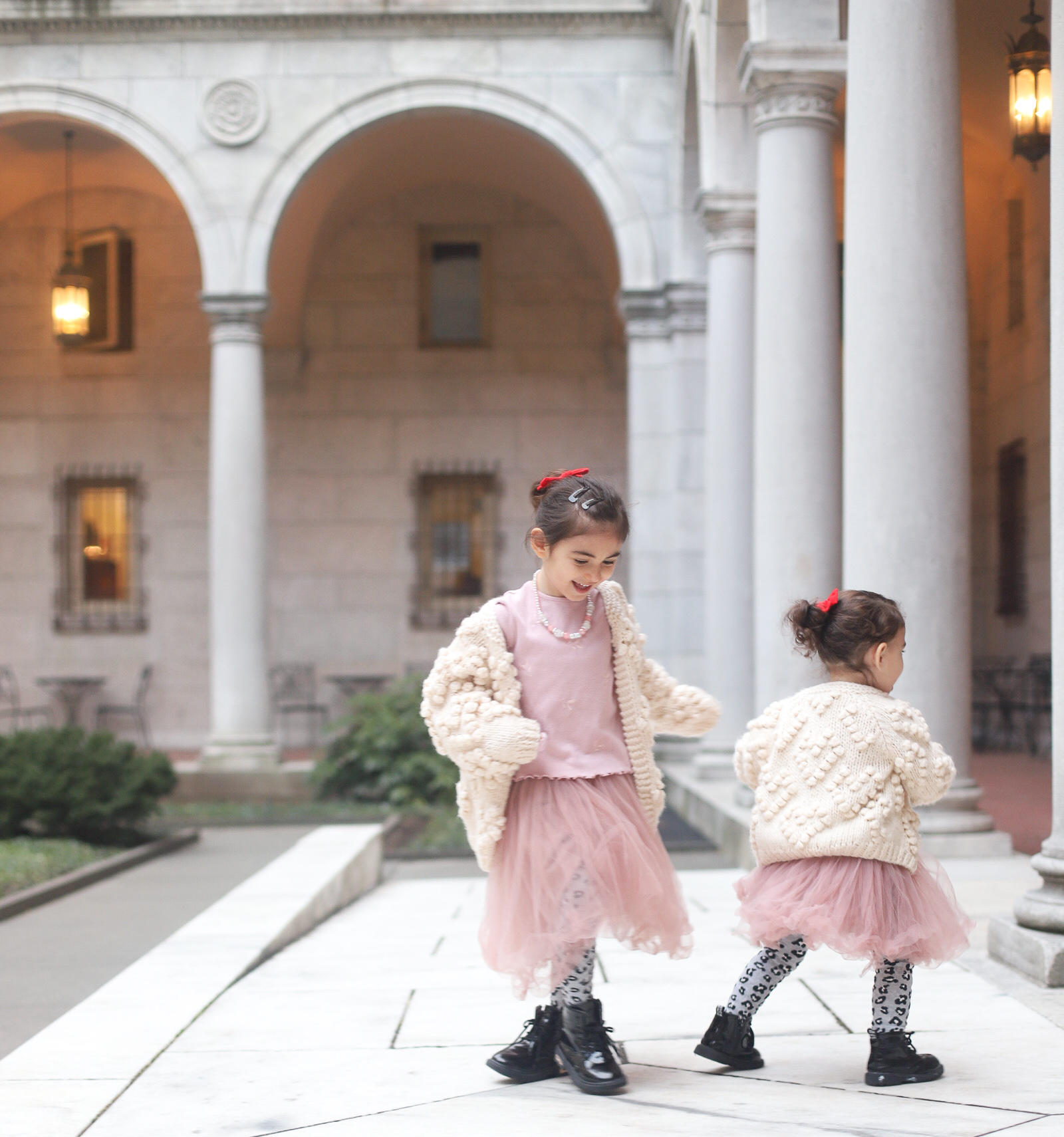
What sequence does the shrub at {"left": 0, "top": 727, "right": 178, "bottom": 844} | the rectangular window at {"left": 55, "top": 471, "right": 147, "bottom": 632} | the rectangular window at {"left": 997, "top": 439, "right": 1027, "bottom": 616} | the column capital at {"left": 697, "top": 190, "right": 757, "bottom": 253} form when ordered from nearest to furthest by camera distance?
1. the shrub at {"left": 0, "top": 727, "right": 178, "bottom": 844}
2. the column capital at {"left": 697, "top": 190, "right": 757, "bottom": 253}
3. the rectangular window at {"left": 997, "top": 439, "right": 1027, "bottom": 616}
4. the rectangular window at {"left": 55, "top": 471, "right": 147, "bottom": 632}

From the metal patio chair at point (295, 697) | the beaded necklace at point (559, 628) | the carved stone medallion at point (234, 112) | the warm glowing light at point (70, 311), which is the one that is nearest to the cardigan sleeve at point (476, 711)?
the beaded necklace at point (559, 628)

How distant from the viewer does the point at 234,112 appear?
1384 centimetres

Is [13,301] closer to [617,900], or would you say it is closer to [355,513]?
[355,513]

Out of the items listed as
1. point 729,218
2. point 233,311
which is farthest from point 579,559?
point 233,311

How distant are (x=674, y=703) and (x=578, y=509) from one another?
67 cm

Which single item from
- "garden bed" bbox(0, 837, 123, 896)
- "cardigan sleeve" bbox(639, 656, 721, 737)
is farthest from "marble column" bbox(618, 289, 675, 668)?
"cardigan sleeve" bbox(639, 656, 721, 737)

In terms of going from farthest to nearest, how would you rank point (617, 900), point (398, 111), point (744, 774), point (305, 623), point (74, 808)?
point (305, 623), point (398, 111), point (74, 808), point (744, 774), point (617, 900)

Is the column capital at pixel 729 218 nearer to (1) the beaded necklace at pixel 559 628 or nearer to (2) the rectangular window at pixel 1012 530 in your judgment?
(2) the rectangular window at pixel 1012 530

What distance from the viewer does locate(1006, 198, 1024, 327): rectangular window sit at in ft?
51.5

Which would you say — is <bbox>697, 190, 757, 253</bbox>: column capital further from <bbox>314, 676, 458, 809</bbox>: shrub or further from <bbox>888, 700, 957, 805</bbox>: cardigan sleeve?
<bbox>888, 700, 957, 805</bbox>: cardigan sleeve

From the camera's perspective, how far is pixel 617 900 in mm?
3486

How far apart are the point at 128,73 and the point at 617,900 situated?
1251 cm

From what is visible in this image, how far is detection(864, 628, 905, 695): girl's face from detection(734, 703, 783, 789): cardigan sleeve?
25 centimetres

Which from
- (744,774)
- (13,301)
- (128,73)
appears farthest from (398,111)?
(744,774)
